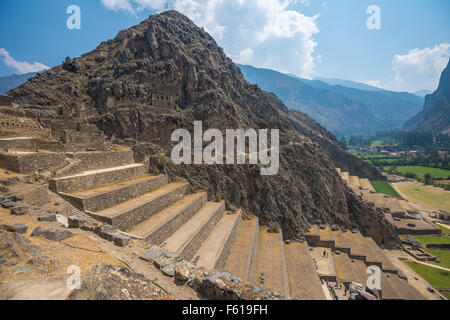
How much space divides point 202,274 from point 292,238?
1704 centimetres

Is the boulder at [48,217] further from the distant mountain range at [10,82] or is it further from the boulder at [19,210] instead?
the distant mountain range at [10,82]

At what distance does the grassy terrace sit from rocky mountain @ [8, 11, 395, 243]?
456 centimetres

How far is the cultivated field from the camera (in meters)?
44.5

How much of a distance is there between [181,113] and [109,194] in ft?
49.2

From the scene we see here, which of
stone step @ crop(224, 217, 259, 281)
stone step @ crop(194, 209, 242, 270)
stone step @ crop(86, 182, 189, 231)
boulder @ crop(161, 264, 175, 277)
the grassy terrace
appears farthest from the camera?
the grassy terrace

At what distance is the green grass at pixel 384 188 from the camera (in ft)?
169

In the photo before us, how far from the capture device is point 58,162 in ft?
44.0

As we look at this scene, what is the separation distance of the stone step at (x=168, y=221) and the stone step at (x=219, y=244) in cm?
217

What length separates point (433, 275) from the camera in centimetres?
2266

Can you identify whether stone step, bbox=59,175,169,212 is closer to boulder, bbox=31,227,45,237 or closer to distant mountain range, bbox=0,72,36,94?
boulder, bbox=31,227,45,237

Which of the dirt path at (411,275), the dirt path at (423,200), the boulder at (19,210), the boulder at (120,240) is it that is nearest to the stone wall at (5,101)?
the boulder at (19,210)

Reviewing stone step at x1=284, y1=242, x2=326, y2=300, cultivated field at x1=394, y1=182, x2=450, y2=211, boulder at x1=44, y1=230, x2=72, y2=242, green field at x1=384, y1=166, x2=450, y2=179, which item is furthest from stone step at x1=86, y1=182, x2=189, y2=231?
green field at x1=384, y1=166, x2=450, y2=179

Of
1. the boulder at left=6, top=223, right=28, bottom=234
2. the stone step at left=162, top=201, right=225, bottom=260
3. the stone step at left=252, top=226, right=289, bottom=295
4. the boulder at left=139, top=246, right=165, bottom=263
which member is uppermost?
the boulder at left=6, top=223, right=28, bottom=234
